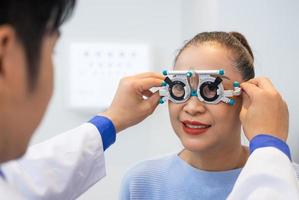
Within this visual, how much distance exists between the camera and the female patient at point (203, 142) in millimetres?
937

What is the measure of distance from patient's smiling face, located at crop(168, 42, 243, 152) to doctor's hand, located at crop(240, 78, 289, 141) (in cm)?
13

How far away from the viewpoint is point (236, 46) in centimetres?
98

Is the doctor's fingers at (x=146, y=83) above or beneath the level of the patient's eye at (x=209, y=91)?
beneath

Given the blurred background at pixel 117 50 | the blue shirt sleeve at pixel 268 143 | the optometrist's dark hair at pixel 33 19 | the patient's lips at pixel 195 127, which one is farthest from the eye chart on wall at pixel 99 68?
the optometrist's dark hair at pixel 33 19

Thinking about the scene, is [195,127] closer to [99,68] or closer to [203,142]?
[203,142]

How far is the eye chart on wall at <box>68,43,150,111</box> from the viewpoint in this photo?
1418 mm

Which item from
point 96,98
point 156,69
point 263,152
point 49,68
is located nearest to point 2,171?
point 49,68

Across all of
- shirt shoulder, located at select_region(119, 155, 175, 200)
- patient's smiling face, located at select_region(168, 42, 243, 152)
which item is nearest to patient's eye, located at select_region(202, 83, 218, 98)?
patient's smiling face, located at select_region(168, 42, 243, 152)

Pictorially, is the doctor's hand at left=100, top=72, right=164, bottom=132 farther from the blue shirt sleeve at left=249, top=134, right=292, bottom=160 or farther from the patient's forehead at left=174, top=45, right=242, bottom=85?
the blue shirt sleeve at left=249, top=134, right=292, bottom=160

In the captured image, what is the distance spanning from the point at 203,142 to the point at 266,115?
0.21m

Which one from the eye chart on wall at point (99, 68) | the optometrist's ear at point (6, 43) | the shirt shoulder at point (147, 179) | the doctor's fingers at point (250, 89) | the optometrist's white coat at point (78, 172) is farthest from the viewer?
the eye chart on wall at point (99, 68)

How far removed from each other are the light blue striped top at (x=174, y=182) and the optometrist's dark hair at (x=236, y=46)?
0.24 m

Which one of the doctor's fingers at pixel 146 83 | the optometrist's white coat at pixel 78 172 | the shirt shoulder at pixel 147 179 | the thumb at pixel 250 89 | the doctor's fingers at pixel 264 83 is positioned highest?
the doctor's fingers at pixel 264 83

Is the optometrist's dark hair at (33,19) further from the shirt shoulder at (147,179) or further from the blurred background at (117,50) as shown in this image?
the blurred background at (117,50)
